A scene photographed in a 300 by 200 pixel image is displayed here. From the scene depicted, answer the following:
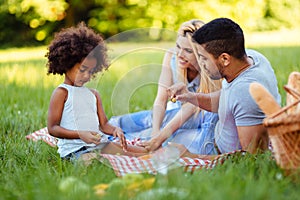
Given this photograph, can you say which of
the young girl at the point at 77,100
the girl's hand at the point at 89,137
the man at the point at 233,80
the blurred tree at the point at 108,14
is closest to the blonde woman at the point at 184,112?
the man at the point at 233,80

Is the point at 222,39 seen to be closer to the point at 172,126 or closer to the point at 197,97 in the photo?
the point at 197,97

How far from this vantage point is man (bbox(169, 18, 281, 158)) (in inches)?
101

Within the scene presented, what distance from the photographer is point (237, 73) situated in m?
2.70

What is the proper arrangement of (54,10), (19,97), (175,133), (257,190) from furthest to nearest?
1. (54,10)
2. (19,97)
3. (175,133)
4. (257,190)

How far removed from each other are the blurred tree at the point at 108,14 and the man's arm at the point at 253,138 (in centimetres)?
1080

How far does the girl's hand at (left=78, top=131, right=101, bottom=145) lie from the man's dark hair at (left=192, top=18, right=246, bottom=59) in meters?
0.74

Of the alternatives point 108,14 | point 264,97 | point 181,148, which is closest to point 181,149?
point 181,148

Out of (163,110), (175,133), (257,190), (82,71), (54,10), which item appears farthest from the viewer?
(54,10)

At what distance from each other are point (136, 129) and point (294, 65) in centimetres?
249

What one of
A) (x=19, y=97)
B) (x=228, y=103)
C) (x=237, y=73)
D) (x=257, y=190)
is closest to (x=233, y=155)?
(x=228, y=103)

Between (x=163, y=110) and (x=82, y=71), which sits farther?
(x=163, y=110)

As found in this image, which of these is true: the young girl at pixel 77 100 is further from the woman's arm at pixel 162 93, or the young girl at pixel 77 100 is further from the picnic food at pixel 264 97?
the picnic food at pixel 264 97

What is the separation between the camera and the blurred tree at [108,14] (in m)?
13.4

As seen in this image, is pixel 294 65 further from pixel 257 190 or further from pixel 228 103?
pixel 257 190
